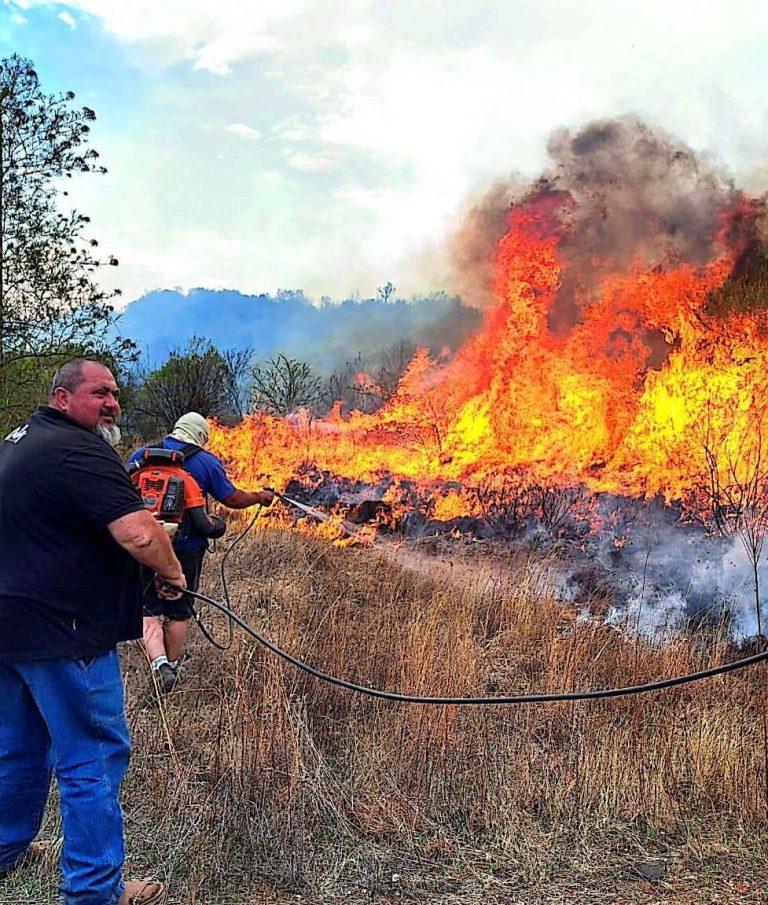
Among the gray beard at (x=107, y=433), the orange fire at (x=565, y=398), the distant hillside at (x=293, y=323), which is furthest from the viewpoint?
the distant hillside at (x=293, y=323)

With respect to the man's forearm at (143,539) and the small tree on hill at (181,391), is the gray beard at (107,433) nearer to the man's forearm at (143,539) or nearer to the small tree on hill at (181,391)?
the man's forearm at (143,539)

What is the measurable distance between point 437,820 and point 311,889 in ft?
2.44

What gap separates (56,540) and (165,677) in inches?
96.3

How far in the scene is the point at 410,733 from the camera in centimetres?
404

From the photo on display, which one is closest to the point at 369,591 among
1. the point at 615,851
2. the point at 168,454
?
the point at 168,454

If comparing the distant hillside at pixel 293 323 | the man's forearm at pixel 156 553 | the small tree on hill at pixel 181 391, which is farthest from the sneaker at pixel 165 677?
the small tree on hill at pixel 181 391

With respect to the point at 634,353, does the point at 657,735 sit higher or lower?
lower

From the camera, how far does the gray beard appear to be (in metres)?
3.24

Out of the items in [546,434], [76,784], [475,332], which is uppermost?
[475,332]

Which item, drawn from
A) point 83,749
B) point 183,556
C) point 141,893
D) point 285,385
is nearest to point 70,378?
point 83,749

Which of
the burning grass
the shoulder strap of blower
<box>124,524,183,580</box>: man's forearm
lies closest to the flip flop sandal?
the burning grass

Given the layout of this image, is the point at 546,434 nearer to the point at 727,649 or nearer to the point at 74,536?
the point at 727,649

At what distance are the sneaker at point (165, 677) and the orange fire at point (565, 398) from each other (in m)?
5.31

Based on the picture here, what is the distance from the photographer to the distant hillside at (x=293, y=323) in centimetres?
1301
